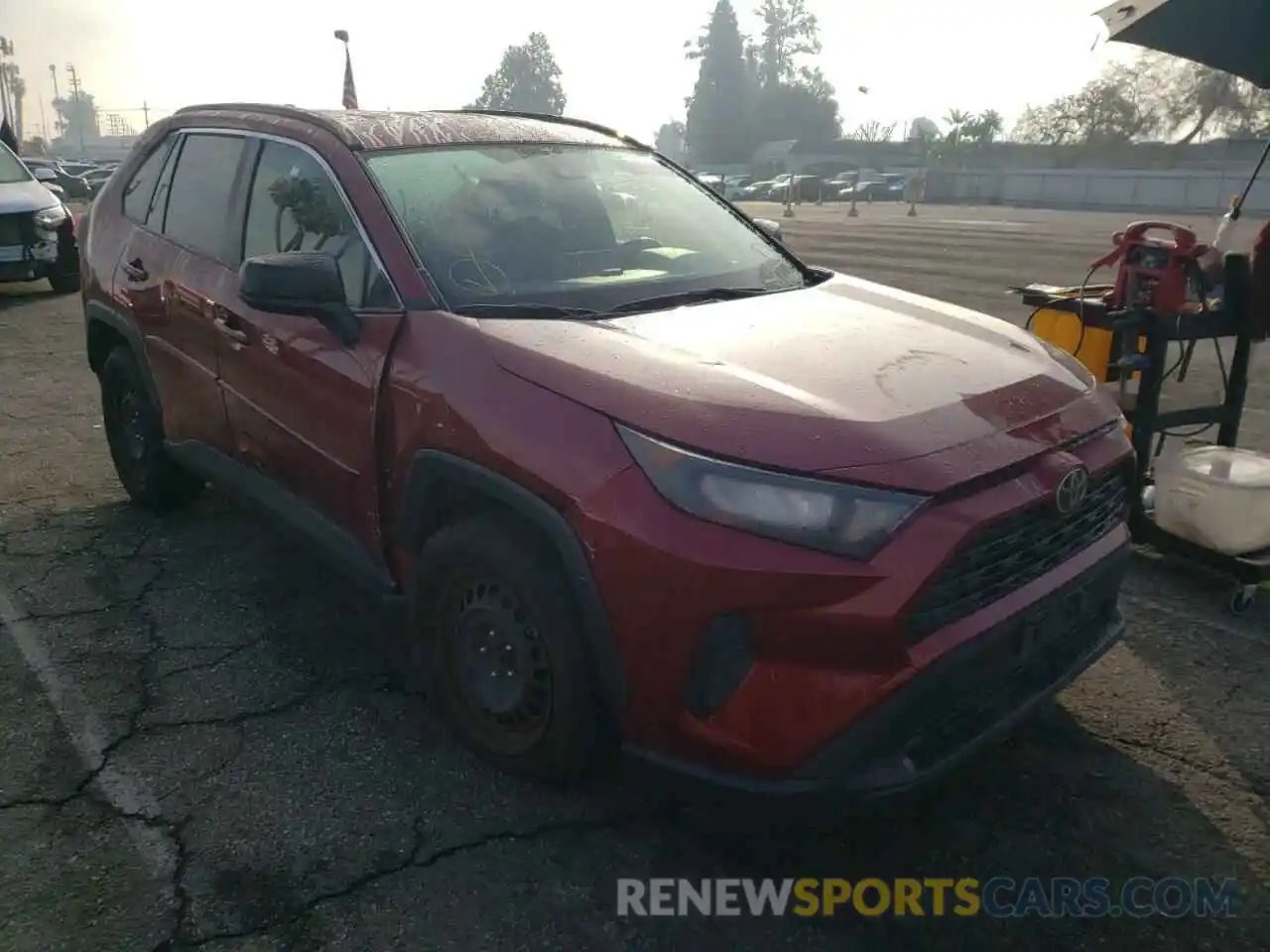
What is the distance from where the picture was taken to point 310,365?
3.18m

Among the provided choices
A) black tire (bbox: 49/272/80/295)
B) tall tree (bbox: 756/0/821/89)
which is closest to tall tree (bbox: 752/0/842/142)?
tall tree (bbox: 756/0/821/89)

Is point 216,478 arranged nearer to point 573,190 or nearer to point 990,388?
point 573,190

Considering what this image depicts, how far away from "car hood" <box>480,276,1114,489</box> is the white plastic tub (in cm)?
139

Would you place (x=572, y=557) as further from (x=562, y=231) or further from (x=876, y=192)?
(x=876, y=192)

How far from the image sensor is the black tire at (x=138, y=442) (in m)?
4.54

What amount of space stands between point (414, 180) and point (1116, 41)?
359cm

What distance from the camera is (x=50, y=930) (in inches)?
91.3

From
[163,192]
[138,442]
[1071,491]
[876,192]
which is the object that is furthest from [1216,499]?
[876,192]

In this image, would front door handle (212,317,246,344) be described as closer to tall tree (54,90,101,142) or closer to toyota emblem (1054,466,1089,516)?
toyota emblem (1054,466,1089,516)

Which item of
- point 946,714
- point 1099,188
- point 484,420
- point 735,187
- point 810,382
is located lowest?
point 946,714

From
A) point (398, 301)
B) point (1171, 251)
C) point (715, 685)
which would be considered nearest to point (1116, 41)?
point (1171, 251)

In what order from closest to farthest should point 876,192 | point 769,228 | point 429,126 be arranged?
point 429,126 → point 769,228 → point 876,192

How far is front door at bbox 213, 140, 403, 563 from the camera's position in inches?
118

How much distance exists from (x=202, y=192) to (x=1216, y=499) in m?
4.19
